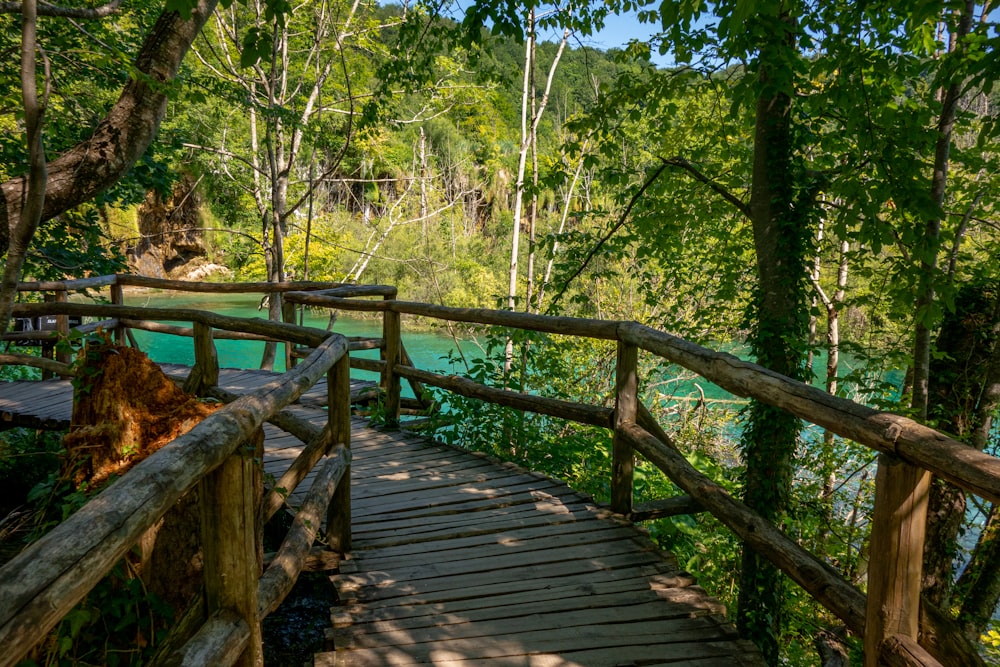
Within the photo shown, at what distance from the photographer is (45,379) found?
6801mm

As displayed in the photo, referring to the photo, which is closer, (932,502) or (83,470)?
(83,470)

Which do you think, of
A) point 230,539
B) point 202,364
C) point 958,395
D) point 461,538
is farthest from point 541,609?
point 958,395

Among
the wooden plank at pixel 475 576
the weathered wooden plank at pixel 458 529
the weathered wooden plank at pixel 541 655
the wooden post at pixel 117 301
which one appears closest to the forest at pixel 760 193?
the wooden post at pixel 117 301

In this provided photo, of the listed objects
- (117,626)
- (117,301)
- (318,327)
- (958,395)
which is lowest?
(318,327)

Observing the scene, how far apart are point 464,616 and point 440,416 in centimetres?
268

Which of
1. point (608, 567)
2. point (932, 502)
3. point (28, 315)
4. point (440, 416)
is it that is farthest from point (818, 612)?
point (28, 315)

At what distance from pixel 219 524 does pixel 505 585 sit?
Answer: 1.52 m

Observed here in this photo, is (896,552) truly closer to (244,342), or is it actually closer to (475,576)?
(475,576)

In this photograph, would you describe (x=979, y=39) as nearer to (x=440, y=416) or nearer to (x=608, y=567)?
(x=608, y=567)

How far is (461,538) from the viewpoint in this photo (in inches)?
124

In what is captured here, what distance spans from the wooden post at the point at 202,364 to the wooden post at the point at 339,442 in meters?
1.34

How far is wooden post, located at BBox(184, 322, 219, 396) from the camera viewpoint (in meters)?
3.81

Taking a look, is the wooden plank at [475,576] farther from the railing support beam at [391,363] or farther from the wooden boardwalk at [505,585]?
the railing support beam at [391,363]

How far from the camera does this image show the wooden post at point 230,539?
1499 mm
